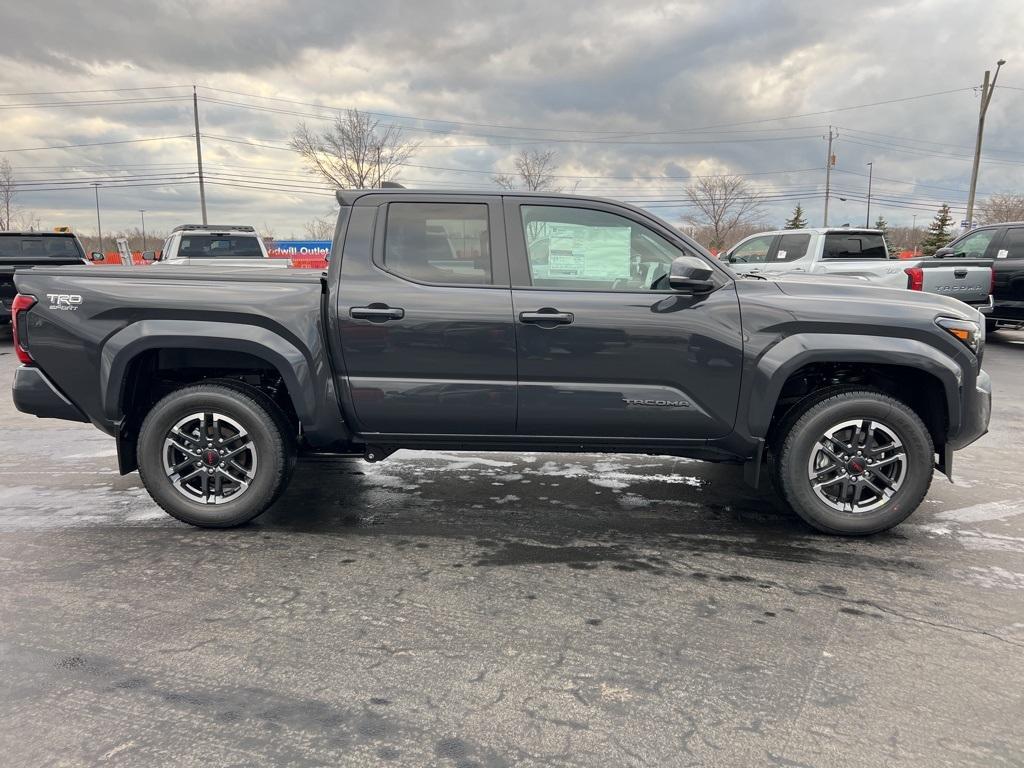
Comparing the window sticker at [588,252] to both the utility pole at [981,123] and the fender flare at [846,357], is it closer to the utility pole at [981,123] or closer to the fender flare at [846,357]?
the fender flare at [846,357]

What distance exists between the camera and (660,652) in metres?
2.76

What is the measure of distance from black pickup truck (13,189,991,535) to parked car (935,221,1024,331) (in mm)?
9290

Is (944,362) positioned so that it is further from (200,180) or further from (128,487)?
(200,180)

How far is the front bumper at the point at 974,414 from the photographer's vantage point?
12.4 ft

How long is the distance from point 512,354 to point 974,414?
2586mm

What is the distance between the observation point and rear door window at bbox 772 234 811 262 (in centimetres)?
1188

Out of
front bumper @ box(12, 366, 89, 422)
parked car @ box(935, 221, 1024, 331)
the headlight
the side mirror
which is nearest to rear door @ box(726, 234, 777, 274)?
parked car @ box(935, 221, 1024, 331)

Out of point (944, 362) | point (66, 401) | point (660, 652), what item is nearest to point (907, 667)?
point (660, 652)

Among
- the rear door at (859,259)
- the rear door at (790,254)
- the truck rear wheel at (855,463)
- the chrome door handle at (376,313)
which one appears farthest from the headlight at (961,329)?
the rear door at (790,254)

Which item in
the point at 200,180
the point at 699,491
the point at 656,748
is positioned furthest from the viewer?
the point at 200,180

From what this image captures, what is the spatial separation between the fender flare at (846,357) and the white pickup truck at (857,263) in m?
6.44

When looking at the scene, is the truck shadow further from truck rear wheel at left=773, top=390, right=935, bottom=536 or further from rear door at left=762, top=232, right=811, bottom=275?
rear door at left=762, top=232, right=811, bottom=275

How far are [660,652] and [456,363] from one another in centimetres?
183

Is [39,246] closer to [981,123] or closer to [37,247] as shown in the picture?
[37,247]
